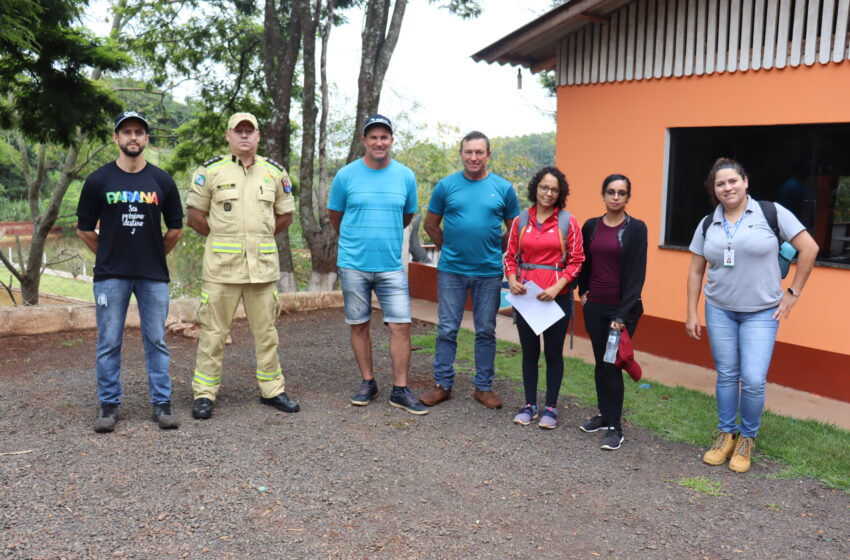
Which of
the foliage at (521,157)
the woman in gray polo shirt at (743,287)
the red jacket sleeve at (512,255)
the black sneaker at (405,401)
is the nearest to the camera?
the woman in gray polo shirt at (743,287)

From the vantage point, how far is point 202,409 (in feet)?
16.1

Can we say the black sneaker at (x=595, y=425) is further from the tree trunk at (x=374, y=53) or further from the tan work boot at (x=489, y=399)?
the tree trunk at (x=374, y=53)

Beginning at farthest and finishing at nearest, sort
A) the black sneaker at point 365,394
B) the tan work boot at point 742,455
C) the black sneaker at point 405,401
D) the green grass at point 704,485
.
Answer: the black sneaker at point 365,394
the black sneaker at point 405,401
the tan work boot at point 742,455
the green grass at point 704,485

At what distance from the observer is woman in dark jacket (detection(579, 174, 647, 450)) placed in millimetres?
4461

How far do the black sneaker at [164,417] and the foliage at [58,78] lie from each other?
4.38 m

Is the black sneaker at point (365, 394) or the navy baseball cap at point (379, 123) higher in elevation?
the navy baseball cap at point (379, 123)

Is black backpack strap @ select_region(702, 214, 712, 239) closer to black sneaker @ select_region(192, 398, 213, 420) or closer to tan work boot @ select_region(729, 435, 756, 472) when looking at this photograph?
tan work boot @ select_region(729, 435, 756, 472)

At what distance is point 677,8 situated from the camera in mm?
6949

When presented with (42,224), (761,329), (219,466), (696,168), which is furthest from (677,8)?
(42,224)

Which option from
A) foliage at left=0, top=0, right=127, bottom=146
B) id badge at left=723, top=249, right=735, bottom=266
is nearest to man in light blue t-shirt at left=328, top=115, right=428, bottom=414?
id badge at left=723, top=249, right=735, bottom=266

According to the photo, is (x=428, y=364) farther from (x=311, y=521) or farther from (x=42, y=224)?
(x=42, y=224)

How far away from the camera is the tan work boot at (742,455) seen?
431 cm

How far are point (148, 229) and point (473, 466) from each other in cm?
250

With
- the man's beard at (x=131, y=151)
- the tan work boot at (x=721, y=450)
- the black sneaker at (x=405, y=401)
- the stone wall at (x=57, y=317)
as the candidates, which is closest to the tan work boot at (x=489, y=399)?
the black sneaker at (x=405, y=401)
